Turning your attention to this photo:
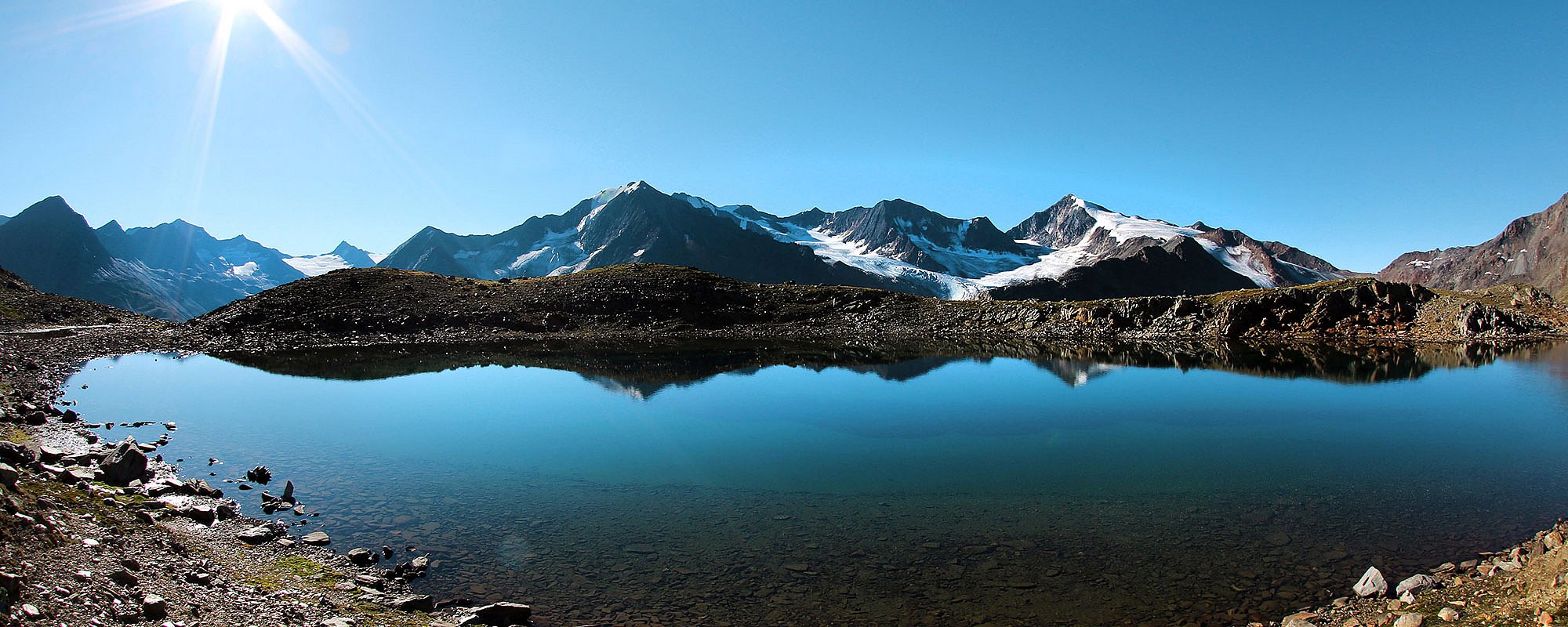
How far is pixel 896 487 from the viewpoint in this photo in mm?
19203

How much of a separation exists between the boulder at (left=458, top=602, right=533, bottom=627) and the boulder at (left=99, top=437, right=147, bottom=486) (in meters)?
11.0

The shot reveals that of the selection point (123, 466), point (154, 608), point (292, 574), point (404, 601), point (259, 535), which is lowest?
point (404, 601)

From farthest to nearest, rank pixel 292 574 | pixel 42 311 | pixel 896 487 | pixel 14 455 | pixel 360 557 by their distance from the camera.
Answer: pixel 42 311 → pixel 896 487 → pixel 14 455 → pixel 360 557 → pixel 292 574

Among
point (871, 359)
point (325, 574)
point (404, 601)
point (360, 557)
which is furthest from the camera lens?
point (871, 359)

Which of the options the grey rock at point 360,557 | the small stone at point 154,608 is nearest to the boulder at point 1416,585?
the grey rock at point 360,557

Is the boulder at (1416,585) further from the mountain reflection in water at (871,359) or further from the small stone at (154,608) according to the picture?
the mountain reflection in water at (871,359)

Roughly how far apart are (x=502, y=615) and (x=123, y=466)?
11.9 metres

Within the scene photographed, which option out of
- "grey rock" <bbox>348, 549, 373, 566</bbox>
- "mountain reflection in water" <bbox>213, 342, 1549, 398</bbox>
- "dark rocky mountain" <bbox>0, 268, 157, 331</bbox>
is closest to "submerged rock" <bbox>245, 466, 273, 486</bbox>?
"grey rock" <bbox>348, 549, 373, 566</bbox>

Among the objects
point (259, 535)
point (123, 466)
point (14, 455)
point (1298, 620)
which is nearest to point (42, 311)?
point (123, 466)

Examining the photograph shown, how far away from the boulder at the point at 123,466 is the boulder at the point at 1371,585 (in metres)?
25.7

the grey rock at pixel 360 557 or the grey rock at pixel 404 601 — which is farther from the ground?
the grey rock at pixel 360 557

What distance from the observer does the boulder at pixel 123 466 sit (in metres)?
15.5

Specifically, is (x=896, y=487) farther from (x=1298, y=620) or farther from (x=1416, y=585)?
(x=1416, y=585)

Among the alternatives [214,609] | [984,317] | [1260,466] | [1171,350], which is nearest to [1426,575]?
[1260,466]
